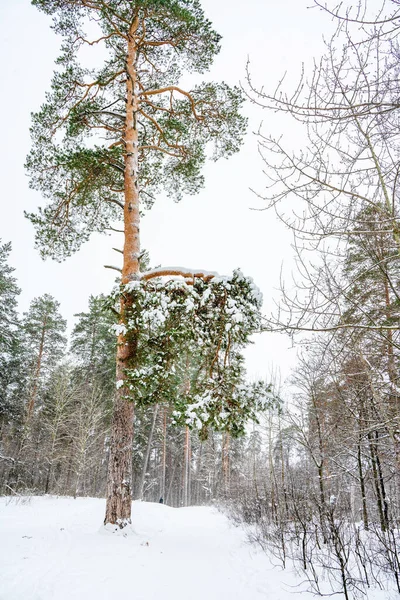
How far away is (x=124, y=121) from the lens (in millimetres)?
7582

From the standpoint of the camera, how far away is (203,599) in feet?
10.3

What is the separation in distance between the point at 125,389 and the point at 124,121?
21.3 ft

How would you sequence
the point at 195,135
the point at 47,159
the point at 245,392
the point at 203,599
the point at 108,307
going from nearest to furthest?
1. the point at 203,599
2. the point at 245,392
3. the point at 108,307
4. the point at 47,159
5. the point at 195,135

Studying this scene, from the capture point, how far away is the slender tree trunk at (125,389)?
5309 millimetres

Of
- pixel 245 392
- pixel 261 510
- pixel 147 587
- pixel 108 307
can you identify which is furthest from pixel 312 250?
pixel 261 510

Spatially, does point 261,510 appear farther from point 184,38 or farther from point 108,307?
point 184,38

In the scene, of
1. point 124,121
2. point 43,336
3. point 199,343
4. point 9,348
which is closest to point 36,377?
point 9,348

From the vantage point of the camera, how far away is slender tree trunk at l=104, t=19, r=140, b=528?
17.4ft

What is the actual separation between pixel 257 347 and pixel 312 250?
262cm

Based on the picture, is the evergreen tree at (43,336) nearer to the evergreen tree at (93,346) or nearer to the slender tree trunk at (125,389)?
the evergreen tree at (93,346)

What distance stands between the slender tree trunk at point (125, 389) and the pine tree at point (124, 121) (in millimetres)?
32

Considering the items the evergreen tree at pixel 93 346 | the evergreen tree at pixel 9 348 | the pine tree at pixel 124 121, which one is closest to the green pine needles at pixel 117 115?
the pine tree at pixel 124 121

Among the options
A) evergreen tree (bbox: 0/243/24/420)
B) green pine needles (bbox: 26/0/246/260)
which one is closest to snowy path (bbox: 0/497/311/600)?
green pine needles (bbox: 26/0/246/260)

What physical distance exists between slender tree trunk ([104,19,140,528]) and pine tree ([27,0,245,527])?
32 mm
